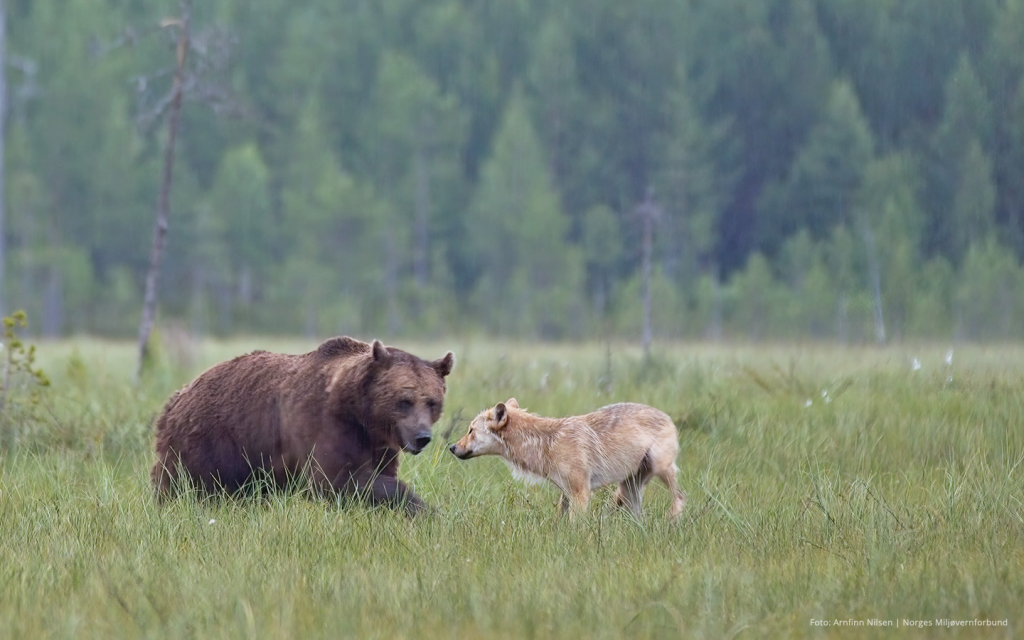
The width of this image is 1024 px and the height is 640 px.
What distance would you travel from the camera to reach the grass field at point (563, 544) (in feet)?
13.7

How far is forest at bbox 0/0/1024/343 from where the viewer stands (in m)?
38.2

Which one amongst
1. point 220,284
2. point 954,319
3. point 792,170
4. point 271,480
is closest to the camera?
point 271,480

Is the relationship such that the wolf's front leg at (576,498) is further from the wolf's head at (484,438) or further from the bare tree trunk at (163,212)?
the bare tree trunk at (163,212)

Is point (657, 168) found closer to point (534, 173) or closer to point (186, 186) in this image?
point (534, 173)

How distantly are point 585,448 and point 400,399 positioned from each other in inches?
40.3

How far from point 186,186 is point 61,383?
3354 cm

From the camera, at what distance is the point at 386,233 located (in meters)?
44.9

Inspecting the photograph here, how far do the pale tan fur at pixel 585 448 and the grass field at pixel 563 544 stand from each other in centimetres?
18

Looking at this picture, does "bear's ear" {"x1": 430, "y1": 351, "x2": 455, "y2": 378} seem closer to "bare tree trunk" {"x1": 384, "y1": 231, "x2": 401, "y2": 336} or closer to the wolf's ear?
the wolf's ear

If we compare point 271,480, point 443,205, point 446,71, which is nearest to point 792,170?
point 443,205

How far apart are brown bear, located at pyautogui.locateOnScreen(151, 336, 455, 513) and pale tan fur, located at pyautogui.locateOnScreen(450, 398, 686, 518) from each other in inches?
15.0

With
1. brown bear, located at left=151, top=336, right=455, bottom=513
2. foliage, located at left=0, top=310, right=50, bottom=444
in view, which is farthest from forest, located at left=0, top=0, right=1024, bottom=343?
brown bear, located at left=151, top=336, right=455, bottom=513

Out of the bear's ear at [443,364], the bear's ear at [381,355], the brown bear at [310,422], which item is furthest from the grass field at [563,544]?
the bear's ear at [381,355]

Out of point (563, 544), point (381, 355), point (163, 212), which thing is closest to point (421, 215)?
point (163, 212)
